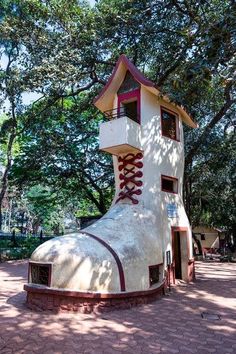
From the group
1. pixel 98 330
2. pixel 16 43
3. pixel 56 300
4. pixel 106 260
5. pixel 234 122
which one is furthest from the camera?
pixel 234 122

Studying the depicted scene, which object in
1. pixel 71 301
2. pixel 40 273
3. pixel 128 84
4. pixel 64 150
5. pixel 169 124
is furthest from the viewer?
pixel 64 150

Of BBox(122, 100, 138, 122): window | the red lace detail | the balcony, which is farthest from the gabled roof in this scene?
the red lace detail

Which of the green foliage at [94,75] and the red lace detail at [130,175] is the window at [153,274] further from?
the green foliage at [94,75]

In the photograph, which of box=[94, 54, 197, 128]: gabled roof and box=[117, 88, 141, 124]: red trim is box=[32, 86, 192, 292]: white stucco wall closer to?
box=[117, 88, 141, 124]: red trim

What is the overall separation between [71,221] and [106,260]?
58975 millimetres

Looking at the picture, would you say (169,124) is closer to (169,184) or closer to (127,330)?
(169,184)

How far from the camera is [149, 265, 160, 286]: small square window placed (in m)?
10.2

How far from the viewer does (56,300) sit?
27.3ft

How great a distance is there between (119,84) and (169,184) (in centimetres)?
436

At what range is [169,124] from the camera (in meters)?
13.7

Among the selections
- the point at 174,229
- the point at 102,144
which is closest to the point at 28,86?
the point at 102,144

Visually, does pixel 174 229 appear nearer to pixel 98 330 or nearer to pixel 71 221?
pixel 98 330

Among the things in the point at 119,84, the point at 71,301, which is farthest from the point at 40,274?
the point at 119,84

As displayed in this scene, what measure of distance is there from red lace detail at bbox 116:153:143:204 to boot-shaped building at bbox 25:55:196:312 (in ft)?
0.12
